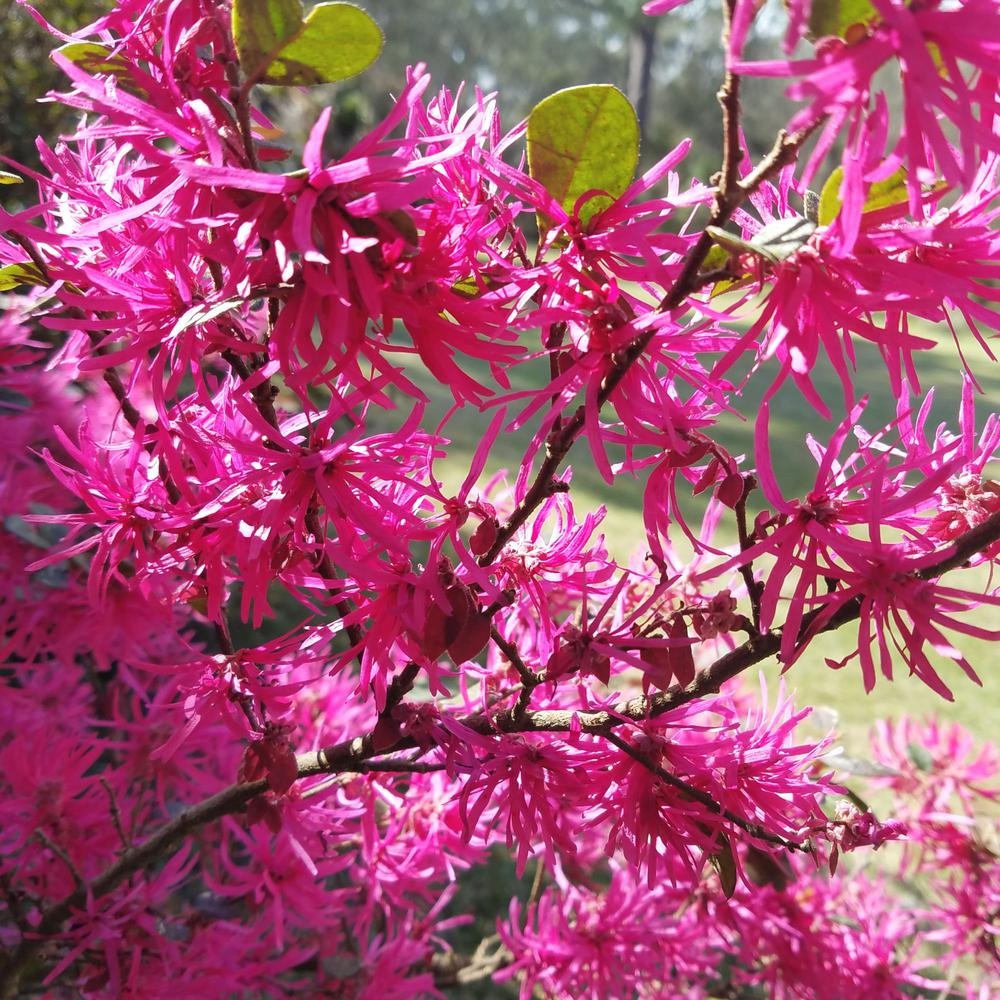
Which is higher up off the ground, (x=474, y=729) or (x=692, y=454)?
(x=692, y=454)

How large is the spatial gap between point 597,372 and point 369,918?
0.55 metres

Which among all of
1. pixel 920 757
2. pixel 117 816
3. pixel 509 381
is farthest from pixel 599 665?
pixel 920 757

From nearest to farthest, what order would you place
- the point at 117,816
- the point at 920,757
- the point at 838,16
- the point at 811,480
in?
the point at 838,16
the point at 117,816
the point at 920,757
the point at 811,480

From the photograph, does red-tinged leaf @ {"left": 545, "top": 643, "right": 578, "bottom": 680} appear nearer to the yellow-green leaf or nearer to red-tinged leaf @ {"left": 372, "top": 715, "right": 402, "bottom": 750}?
red-tinged leaf @ {"left": 372, "top": 715, "right": 402, "bottom": 750}

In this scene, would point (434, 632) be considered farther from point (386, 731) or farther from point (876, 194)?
point (876, 194)

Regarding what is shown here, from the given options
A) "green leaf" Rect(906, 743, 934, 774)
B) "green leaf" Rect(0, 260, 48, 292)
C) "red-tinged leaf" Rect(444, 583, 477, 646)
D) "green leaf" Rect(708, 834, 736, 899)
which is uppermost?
"green leaf" Rect(0, 260, 48, 292)

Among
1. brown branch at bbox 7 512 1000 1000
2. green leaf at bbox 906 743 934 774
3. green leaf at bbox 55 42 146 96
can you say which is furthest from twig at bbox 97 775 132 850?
green leaf at bbox 906 743 934 774

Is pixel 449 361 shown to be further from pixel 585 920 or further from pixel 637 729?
pixel 585 920

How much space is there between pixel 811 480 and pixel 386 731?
8.65 feet

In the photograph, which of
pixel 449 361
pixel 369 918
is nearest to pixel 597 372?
pixel 449 361

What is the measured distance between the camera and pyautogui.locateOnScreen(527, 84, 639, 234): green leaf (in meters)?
0.31

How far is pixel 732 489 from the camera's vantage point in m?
0.37

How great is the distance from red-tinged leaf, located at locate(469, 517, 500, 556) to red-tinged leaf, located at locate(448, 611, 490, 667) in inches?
1.8

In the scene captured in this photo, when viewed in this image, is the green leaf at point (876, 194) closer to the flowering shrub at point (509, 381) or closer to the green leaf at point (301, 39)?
the flowering shrub at point (509, 381)
